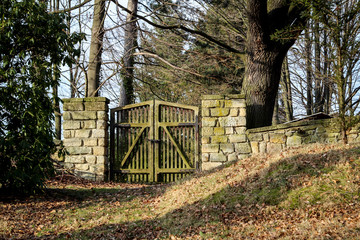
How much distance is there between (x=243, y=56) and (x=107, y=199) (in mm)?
4682

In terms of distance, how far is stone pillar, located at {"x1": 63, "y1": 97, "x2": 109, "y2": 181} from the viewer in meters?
8.02

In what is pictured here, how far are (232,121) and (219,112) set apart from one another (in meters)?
0.37

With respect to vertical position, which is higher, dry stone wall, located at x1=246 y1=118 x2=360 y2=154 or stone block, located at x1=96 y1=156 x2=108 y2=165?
dry stone wall, located at x1=246 y1=118 x2=360 y2=154

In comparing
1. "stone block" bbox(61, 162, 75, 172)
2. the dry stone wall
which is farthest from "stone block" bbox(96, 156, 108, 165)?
the dry stone wall

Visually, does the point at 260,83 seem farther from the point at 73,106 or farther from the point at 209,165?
the point at 73,106

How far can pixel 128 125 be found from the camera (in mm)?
8352

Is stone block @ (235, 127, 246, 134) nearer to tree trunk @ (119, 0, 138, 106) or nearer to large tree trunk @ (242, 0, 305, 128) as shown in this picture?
large tree trunk @ (242, 0, 305, 128)

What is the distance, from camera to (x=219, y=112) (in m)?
7.74

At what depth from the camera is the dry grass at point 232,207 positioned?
13.1ft

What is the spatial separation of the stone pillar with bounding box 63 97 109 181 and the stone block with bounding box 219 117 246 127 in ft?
9.51

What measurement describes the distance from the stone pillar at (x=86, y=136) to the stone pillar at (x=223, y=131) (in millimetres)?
2485

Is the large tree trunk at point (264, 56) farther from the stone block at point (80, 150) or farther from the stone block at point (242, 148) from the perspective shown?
the stone block at point (80, 150)

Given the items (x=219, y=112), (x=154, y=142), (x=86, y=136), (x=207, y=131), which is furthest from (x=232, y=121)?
(x=86, y=136)

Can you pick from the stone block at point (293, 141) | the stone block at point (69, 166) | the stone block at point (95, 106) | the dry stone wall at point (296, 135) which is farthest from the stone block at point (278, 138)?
the stone block at point (69, 166)
